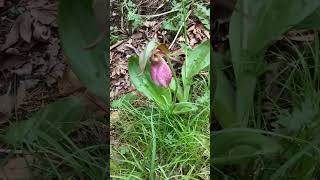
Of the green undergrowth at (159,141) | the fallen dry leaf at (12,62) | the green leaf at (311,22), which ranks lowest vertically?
the green undergrowth at (159,141)

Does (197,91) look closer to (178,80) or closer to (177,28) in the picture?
(178,80)

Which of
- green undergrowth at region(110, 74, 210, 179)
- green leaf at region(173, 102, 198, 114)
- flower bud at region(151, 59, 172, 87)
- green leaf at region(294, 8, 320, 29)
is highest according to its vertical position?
green leaf at region(294, 8, 320, 29)

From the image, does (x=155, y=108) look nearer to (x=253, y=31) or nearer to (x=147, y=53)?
(x=147, y=53)

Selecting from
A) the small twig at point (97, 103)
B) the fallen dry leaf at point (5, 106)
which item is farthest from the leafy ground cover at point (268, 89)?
the fallen dry leaf at point (5, 106)

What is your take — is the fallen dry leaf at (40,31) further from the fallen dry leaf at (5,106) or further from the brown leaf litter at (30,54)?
the fallen dry leaf at (5,106)

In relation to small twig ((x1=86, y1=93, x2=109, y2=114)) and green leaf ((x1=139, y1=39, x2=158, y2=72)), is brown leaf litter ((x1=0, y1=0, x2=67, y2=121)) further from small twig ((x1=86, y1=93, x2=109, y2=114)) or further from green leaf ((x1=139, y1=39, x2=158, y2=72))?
green leaf ((x1=139, y1=39, x2=158, y2=72))

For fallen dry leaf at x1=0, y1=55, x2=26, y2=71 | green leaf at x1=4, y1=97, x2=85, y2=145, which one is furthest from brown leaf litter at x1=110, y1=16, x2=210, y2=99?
fallen dry leaf at x1=0, y1=55, x2=26, y2=71

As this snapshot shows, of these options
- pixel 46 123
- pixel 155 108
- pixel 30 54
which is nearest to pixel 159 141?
pixel 155 108

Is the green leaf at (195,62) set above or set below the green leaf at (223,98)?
above
